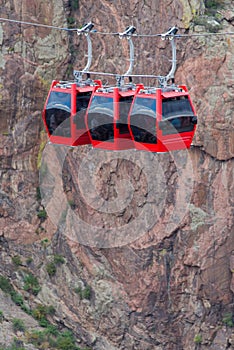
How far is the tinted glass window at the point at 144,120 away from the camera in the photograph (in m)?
35.2

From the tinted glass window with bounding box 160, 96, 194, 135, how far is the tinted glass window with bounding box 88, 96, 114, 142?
163 cm

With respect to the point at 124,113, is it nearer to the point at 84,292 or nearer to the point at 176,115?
the point at 176,115

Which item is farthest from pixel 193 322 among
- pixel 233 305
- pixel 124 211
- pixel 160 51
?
pixel 160 51

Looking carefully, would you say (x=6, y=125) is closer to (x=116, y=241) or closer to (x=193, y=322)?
(x=116, y=241)

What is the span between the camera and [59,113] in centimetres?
3753

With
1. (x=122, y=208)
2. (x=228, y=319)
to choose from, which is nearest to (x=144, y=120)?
(x=122, y=208)

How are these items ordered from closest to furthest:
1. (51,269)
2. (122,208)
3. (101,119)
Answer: (101,119)
(122,208)
(51,269)

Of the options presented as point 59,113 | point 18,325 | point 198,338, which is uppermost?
point 59,113

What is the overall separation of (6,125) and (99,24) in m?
5.64

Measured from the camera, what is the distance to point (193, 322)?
49750 millimetres

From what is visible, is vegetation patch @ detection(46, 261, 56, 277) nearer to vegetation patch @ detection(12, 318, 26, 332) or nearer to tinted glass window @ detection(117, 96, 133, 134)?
vegetation patch @ detection(12, 318, 26, 332)

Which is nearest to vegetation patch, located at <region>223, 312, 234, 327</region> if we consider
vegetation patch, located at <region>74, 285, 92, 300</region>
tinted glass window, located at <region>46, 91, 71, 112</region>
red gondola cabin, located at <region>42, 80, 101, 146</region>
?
vegetation patch, located at <region>74, 285, 92, 300</region>

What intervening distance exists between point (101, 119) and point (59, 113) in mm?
1772

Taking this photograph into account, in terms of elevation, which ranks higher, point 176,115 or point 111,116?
point 176,115
